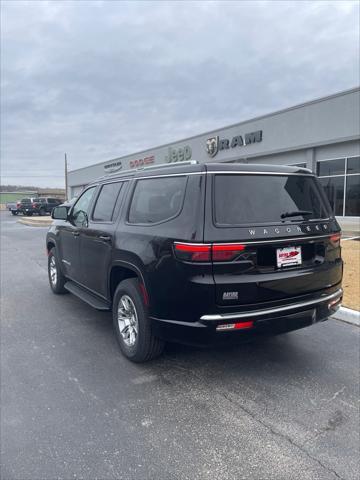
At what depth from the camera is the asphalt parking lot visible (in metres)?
2.40

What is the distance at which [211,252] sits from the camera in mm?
2861

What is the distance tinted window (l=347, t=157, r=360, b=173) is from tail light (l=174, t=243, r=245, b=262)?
15357 millimetres

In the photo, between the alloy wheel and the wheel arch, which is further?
the alloy wheel

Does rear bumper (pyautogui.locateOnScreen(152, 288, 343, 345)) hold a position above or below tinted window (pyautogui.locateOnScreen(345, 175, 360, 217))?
below

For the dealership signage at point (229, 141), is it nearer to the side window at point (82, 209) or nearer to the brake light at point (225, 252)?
the side window at point (82, 209)

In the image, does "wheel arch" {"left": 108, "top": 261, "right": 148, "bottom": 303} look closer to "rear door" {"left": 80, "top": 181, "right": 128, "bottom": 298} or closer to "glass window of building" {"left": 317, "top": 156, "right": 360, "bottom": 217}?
"rear door" {"left": 80, "top": 181, "right": 128, "bottom": 298}

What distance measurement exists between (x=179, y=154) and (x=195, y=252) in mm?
26477

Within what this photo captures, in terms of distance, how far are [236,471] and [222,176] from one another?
2.12m

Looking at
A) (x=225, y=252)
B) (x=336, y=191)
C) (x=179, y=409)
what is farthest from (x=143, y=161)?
(x=179, y=409)

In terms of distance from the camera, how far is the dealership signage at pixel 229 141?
21.2 m

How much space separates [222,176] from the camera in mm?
3107

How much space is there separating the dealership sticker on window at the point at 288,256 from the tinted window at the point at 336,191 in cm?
1523

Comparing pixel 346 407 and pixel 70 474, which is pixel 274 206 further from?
pixel 70 474

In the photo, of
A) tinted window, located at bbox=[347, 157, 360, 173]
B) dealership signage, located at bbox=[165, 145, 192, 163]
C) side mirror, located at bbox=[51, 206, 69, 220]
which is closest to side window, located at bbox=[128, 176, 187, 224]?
side mirror, located at bbox=[51, 206, 69, 220]
